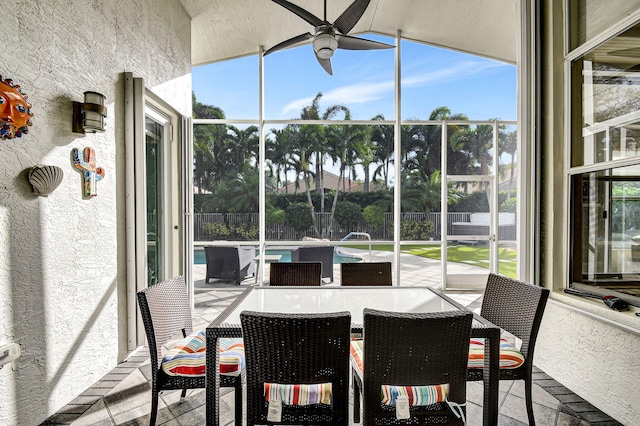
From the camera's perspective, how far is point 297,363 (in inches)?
54.4

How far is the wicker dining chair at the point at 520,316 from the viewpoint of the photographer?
190 centimetres

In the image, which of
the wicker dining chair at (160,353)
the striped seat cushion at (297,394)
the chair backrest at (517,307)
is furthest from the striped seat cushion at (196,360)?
the chair backrest at (517,307)

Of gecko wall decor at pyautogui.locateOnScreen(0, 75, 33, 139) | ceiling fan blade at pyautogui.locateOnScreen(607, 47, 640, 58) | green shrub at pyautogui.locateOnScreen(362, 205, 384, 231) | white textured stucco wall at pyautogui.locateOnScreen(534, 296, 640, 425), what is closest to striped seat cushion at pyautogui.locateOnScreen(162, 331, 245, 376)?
gecko wall decor at pyautogui.locateOnScreen(0, 75, 33, 139)

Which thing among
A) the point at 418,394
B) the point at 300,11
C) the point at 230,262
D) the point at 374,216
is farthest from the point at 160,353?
the point at 374,216

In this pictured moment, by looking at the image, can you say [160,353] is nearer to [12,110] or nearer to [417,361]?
[417,361]

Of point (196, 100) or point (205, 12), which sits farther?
point (196, 100)

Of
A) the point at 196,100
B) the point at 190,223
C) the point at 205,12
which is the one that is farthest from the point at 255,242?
the point at 205,12

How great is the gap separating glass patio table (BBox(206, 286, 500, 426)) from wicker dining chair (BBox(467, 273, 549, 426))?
248 millimetres

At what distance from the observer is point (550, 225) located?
279cm

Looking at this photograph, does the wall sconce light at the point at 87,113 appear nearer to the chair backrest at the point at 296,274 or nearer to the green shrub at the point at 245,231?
the chair backrest at the point at 296,274

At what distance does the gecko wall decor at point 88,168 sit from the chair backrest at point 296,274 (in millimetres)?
1372

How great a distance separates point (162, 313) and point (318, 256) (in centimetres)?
325

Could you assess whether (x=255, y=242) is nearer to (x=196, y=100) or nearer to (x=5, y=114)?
(x=196, y=100)

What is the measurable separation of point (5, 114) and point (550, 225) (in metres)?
3.50
